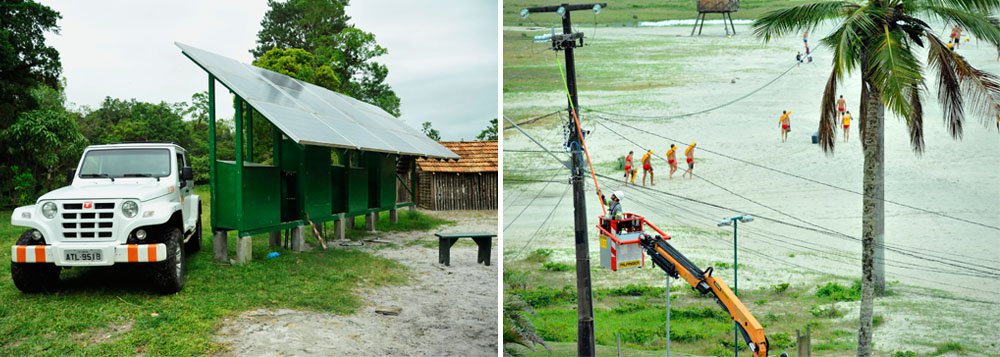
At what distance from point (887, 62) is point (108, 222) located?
6.45 metres

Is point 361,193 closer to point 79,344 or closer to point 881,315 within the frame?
point 79,344

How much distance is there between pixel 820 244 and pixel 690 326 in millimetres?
1866

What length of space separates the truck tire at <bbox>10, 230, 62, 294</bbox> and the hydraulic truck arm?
4615 millimetres

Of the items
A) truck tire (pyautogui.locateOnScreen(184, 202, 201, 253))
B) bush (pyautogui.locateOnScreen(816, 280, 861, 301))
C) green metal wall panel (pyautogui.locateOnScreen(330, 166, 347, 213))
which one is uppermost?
green metal wall panel (pyautogui.locateOnScreen(330, 166, 347, 213))

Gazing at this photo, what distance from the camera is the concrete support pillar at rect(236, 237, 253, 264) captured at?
7.43 m

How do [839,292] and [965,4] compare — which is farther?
[839,292]

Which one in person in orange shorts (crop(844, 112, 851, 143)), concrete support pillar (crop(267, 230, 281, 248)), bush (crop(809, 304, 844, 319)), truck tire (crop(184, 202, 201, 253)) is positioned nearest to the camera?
truck tire (crop(184, 202, 201, 253))

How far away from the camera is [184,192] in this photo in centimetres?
697

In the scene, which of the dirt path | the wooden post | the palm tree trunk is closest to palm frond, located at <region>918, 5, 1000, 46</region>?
the palm tree trunk

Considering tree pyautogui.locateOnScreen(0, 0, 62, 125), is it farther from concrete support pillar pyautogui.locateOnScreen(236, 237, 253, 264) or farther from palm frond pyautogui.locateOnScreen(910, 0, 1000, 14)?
palm frond pyautogui.locateOnScreen(910, 0, 1000, 14)

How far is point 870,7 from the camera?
6859mm

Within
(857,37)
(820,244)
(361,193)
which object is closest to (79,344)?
(361,193)

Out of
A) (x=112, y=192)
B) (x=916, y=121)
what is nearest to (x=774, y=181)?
(x=916, y=121)

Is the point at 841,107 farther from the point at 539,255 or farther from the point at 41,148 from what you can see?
the point at 41,148
